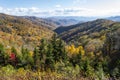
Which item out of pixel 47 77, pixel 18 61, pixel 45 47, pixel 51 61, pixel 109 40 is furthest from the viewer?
pixel 109 40

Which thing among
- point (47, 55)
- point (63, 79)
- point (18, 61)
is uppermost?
point (63, 79)

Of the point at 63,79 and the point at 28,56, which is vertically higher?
the point at 63,79

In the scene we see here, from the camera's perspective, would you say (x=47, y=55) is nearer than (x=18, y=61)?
Yes

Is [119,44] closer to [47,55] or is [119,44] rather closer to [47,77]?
[47,55]

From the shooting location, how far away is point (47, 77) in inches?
258

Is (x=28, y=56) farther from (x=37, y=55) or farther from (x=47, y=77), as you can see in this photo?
(x=47, y=77)

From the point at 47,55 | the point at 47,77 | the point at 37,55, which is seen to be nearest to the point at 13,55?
the point at 37,55

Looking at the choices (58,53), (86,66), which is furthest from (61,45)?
(86,66)

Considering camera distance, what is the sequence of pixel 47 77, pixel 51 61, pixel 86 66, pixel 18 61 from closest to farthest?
pixel 47 77 → pixel 86 66 → pixel 51 61 → pixel 18 61

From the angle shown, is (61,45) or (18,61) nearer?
(61,45)

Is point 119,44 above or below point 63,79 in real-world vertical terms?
below

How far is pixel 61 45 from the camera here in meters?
67.2

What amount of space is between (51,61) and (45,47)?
6397 millimetres

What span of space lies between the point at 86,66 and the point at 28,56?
26.1 meters
